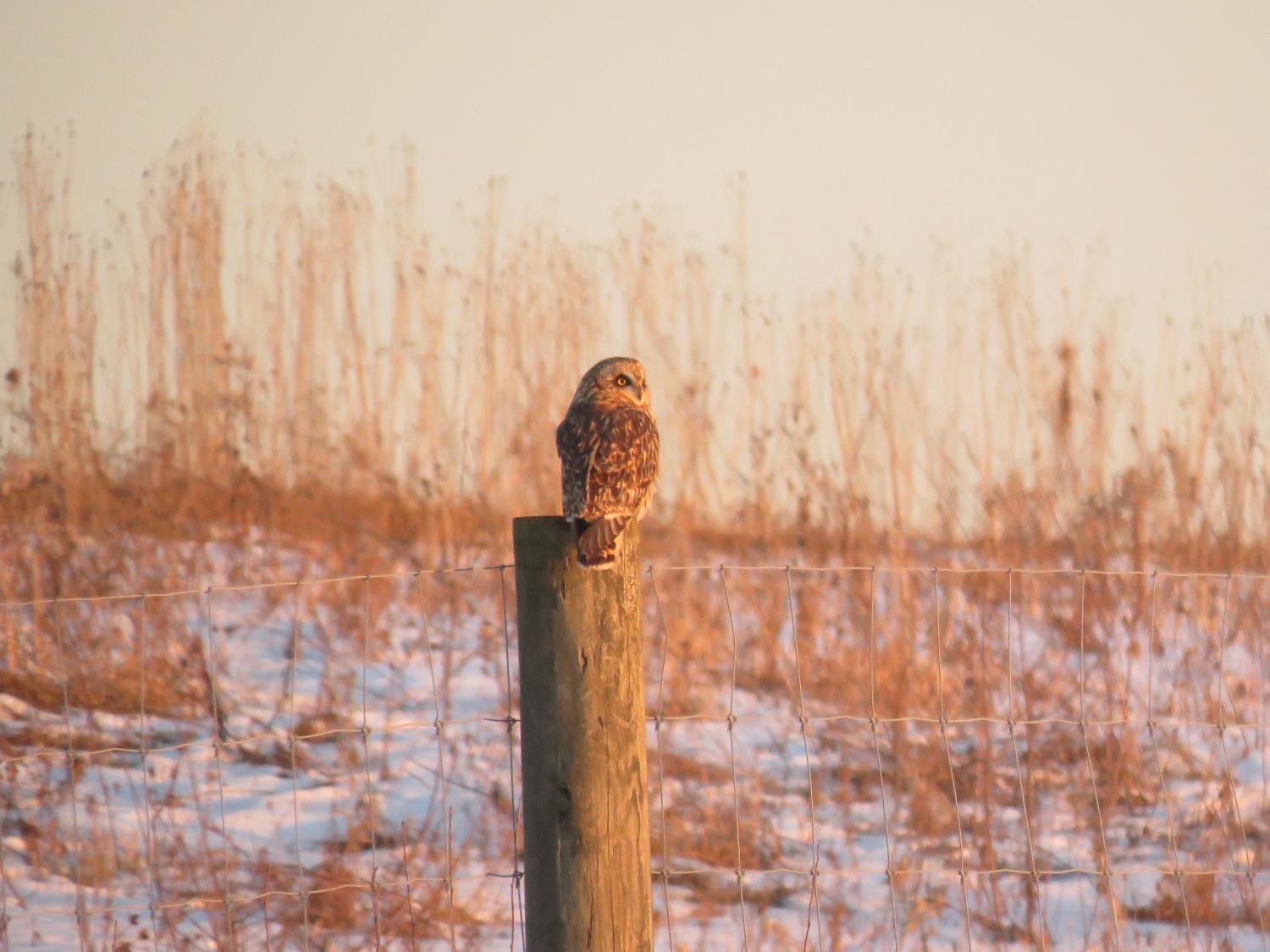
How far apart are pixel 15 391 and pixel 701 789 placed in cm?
356

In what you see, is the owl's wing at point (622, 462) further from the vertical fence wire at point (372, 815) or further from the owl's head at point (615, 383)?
the vertical fence wire at point (372, 815)

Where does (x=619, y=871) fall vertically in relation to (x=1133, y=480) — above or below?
below

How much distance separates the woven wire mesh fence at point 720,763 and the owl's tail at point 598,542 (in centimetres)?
193

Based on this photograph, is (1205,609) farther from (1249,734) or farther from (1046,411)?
(1046,411)

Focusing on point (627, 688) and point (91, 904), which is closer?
point (627, 688)

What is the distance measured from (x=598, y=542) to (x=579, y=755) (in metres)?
0.37

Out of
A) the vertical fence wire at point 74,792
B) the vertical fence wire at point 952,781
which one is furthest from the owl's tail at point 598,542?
the vertical fence wire at point 74,792

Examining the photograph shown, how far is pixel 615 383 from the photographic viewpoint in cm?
398

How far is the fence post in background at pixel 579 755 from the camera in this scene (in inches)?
94.8

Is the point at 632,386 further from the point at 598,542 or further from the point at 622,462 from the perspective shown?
the point at 598,542

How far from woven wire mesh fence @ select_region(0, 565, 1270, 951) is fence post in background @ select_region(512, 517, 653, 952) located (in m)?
1.77

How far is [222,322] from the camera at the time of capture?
6684 millimetres

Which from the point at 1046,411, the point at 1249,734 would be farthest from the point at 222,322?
the point at 1249,734

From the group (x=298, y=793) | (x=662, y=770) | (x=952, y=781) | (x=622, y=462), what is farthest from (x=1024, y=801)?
(x=298, y=793)
